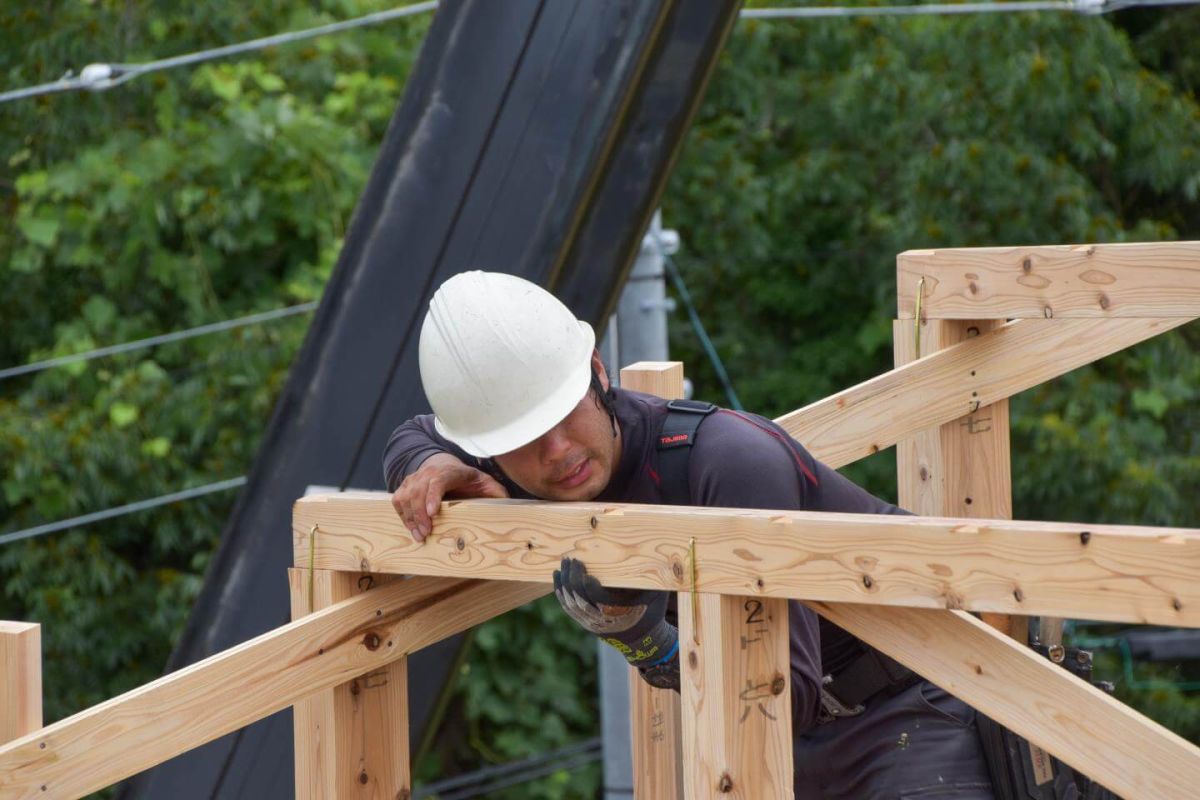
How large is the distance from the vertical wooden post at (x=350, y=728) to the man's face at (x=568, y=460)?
1.05 feet

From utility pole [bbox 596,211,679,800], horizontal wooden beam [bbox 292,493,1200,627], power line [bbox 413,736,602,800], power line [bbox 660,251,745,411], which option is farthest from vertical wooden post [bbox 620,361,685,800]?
power line [bbox 413,736,602,800]

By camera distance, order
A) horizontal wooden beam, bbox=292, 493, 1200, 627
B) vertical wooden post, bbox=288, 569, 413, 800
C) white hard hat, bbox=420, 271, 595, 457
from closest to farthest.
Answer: horizontal wooden beam, bbox=292, 493, 1200, 627 < white hard hat, bbox=420, 271, 595, 457 < vertical wooden post, bbox=288, 569, 413, 800

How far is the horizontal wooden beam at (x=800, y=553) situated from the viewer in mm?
2086

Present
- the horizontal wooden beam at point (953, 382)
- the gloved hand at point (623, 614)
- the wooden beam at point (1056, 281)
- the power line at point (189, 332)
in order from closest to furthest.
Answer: the gloved hand at point (623, 614) → the wooden beam at point (1056, 281) → the horizontal wooden beam at point (953, 382) → the power line at point (189, 332)

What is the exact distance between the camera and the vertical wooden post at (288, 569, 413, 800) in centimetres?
291

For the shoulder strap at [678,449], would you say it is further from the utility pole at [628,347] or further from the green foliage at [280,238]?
the green foliage at [280,238]

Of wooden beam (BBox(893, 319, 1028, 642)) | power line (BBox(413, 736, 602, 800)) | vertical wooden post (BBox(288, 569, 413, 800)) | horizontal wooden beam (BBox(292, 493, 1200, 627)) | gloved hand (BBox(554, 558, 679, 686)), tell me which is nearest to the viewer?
horizontal wooden beam (BBox(292, 493, 1200, 627))

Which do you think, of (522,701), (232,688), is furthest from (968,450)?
(522,701)

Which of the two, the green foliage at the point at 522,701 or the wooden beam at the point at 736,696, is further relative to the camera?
the green foliage at the point at 522,701

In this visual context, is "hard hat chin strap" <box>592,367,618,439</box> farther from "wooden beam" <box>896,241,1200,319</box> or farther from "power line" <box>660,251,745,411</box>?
"power line" <box>660,251,745,411</box>

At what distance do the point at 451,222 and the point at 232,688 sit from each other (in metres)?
1.96

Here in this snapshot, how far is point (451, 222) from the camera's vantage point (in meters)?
4.37

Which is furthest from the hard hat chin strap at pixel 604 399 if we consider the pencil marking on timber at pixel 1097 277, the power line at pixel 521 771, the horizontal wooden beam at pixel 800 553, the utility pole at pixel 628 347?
the power line at pixel 521 771

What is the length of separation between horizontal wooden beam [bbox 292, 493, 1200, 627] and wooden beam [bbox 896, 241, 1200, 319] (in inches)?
60.3
